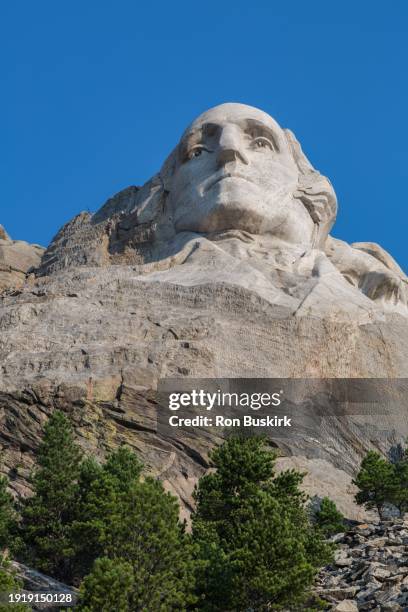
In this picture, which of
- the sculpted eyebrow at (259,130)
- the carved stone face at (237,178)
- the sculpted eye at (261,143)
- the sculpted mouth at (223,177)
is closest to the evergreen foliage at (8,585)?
the carved stone face at (237,178)

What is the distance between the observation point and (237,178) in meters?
36.8

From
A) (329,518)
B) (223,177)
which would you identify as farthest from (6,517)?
(223,177)

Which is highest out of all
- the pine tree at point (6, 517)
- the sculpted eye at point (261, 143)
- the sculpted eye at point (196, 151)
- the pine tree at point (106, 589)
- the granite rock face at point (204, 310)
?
the sculpted eye at point (261, 143)

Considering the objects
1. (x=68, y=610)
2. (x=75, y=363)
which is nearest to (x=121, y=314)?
(x=75, y=363)

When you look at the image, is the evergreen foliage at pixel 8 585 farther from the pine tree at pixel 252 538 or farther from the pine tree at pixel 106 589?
the pine tree at pixel 252 538

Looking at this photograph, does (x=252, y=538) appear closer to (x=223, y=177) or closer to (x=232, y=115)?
(x=223, y=177)

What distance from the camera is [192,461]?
27406 mm

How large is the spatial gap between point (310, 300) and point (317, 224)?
6652 millimetres

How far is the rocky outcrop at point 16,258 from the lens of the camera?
4056 cm

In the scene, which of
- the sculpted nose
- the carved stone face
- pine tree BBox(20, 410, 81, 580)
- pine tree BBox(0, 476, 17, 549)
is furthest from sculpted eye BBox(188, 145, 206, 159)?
pine tree BBox(0, 476, 17, 549)

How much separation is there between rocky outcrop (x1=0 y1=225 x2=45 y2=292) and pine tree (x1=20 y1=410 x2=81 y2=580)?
15148mm

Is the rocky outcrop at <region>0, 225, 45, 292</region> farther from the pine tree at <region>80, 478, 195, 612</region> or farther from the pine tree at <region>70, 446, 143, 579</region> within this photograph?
the pine tree at <region>80, 478, 195, 612</region>

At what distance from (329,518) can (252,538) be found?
506cm

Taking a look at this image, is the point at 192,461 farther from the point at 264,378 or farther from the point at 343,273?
the point at 343,273
